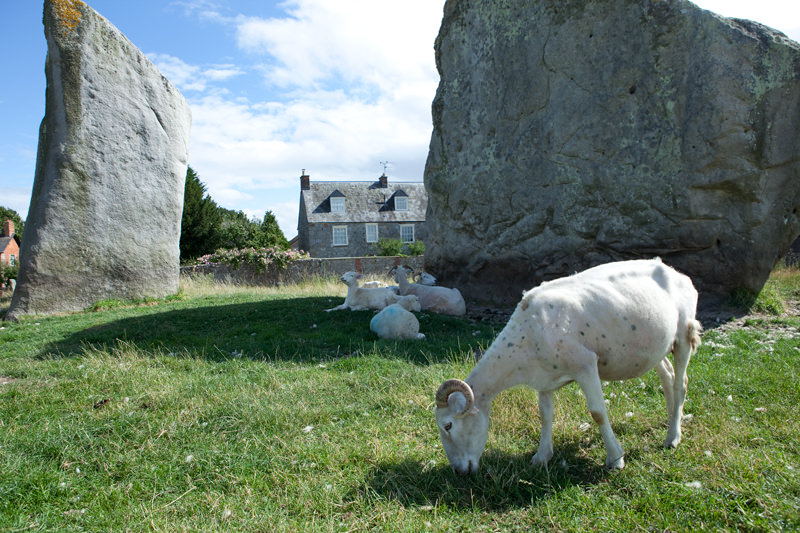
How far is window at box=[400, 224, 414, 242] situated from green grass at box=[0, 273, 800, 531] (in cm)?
3893

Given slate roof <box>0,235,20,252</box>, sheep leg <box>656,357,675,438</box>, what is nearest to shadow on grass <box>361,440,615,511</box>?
sheep leg <box>656,357,675,438</box>

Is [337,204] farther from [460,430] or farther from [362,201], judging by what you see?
[460,430]

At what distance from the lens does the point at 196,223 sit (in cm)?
3222

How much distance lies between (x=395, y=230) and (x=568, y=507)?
43.3 metres

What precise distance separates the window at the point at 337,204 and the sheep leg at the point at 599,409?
4281 centimetres

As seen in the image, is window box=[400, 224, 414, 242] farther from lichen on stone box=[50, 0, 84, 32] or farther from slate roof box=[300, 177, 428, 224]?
lichen on stone box=[50, 0, 84, 32]

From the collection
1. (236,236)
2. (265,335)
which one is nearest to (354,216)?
(236,236)

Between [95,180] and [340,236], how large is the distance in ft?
107

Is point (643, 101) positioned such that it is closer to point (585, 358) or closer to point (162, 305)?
point (585, 358)

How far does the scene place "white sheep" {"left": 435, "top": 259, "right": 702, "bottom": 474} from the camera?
161 inches

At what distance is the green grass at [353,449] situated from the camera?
368 cm

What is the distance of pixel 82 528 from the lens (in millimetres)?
3658

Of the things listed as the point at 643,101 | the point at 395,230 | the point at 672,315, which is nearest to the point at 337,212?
the point at 395,230

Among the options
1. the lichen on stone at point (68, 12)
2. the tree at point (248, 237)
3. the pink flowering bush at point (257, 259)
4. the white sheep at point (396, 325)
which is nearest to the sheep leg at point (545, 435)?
the white sheep at point (396, 325)
